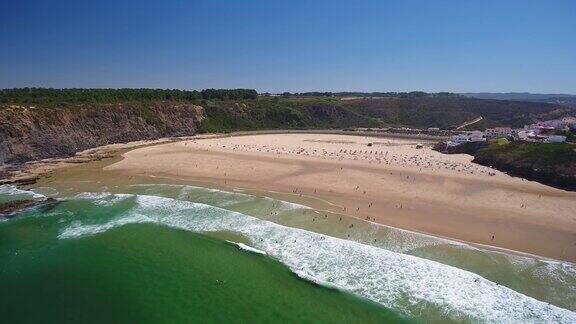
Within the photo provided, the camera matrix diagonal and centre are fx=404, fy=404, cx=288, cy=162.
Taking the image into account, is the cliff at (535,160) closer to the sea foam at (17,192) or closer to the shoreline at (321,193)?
the shoreline at (321,193)

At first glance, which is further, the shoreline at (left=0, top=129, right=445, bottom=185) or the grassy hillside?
the grassy hillside

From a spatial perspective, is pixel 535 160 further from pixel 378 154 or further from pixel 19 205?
pixel 19 205

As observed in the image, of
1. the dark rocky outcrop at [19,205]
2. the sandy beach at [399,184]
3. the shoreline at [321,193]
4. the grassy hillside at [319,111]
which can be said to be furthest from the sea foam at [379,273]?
the grassy hillside at [319,111]

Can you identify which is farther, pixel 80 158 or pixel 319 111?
pixel 319 111

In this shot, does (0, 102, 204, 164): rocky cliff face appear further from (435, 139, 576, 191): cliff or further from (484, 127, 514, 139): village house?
(435, 139, 576, 191): cliff

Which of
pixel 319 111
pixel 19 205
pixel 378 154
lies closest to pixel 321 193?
pixel 378 154

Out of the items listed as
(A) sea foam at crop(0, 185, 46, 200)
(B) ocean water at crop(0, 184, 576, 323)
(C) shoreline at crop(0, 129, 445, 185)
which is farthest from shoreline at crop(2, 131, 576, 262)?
(A) sea foam at crop(0, 185, 46, 200)

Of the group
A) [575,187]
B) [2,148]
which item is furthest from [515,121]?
[2,148]
